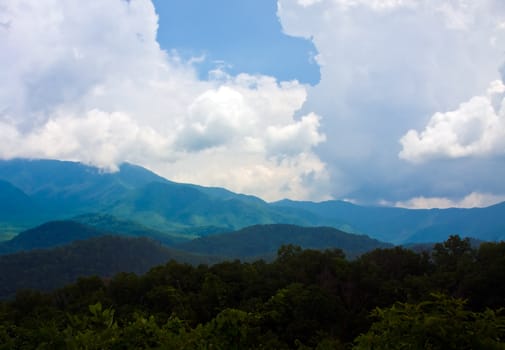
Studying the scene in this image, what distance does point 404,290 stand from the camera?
135 feet

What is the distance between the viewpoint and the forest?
20891 millimetres

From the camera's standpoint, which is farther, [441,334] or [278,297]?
[278,297]

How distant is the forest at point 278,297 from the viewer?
68.5 feet

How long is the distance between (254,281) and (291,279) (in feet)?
12.2

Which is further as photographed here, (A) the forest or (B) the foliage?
(A) the forest

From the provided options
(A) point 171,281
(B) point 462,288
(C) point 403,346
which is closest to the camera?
(C) point 403,346

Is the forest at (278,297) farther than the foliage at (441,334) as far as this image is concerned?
Yes

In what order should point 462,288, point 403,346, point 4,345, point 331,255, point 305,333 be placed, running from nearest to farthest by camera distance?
point 403,346, point 4,345, point 305,333, point 462,288, point 331,255

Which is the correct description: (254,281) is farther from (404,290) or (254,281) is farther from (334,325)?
(404,290)

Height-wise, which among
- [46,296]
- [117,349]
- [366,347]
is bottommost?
[46,296]

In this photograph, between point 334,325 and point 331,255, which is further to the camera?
point 331,255

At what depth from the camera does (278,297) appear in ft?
80.3

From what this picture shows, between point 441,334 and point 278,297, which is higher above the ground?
point 441,334

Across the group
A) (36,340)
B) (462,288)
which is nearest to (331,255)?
(462,288)
